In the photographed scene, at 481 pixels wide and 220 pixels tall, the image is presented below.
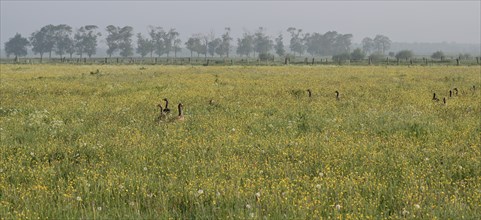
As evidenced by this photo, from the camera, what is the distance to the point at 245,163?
25.4 feet

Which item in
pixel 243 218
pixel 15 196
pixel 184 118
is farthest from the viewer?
pixel 184 118

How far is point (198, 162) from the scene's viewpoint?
7.61 m

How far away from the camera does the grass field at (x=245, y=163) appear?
5516mm

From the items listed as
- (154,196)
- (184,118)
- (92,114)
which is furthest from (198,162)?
(92,114)

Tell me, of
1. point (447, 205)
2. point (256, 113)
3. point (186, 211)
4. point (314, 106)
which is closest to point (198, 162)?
point (186, 211)

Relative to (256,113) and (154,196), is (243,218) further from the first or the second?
(256,113)

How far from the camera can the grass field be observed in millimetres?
5516

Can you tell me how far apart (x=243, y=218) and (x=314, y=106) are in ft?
35.5

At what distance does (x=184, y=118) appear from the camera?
41.2 ft

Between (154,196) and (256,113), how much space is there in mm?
8020

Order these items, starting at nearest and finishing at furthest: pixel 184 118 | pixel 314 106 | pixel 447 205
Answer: pixel 447 205 < pixel 184 118 < pixel 314 106

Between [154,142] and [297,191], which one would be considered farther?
[154,142]

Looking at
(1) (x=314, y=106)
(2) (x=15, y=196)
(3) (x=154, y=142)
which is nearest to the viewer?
(2) (x=15, y=196)

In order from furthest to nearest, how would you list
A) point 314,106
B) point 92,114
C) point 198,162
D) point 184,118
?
point 314,106 < point 92,114 < point 184,118 < point 198,162
